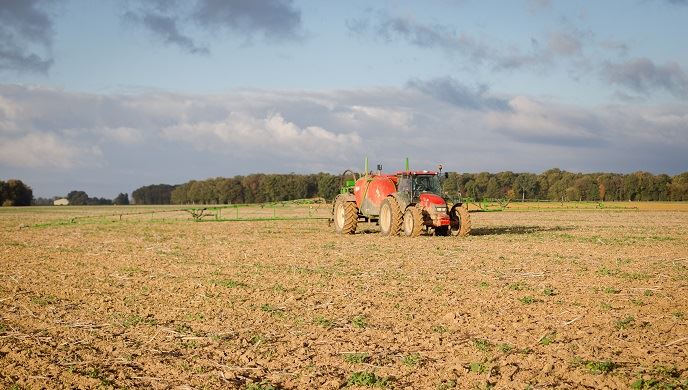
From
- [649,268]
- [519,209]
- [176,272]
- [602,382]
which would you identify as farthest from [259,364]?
[519,209]

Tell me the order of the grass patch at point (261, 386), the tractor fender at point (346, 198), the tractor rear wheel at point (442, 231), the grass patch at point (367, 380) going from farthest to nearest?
the tractor fender at point (346, 198), the tractor rear wheel at point (442, 231), the grass patch at point (367, 380), the grass patch at point (261, 386)

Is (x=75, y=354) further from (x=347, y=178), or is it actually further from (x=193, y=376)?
(x=347, y=178)

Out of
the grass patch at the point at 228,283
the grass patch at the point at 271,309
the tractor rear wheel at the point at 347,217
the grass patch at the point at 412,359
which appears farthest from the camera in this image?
the tractor rear wheel at the point at 347,217

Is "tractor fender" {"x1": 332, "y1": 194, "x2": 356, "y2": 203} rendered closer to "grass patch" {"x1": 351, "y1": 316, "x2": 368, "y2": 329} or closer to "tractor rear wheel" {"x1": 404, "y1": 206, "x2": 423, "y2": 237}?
"tractor rear wheel" {"x1": 404, "y1": 206, "x2": 423, "y2": 237}

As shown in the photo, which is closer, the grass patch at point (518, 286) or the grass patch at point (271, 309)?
the grass patch at point (271, 309)

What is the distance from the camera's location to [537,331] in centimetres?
790

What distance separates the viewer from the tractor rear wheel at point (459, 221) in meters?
21.3

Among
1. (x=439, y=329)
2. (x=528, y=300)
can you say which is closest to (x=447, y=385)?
(x=439, y=329)

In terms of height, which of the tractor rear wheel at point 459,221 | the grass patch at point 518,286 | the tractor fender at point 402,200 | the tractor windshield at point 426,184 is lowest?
the grass patch at point 518,286

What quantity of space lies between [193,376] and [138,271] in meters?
7.71

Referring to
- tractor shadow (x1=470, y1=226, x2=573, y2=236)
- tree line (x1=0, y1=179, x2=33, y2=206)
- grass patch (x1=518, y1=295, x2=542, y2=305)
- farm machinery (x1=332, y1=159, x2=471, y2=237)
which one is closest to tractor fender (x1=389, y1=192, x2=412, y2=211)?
farm machinery (x1=332, y1=159, x2=471, y2=237)

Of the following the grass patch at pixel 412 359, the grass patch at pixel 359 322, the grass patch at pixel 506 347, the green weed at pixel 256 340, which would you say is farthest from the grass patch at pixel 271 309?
the grass patch at pixel 506 347

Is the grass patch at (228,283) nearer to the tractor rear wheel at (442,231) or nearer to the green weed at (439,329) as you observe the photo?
the green weed at (439,329)

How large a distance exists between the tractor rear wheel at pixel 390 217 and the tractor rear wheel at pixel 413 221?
11.3 inches
